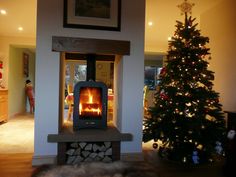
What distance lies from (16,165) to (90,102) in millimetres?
1262

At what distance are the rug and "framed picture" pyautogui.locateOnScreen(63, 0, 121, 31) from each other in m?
1.78

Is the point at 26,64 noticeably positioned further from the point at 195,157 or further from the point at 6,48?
the point at 195,157

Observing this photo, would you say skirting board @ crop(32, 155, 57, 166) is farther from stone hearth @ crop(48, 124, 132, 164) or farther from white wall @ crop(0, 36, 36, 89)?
white wall @ crop(0, 36, 36, 89)

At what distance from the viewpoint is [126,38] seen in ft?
10.7

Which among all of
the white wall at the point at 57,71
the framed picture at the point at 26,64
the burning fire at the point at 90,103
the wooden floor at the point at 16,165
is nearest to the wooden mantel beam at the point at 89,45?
the white wall at the point at 57,71

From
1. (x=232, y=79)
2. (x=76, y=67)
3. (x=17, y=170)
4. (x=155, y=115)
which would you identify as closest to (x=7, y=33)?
(x=76, y=67)

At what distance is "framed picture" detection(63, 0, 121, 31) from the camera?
3092 millimetres

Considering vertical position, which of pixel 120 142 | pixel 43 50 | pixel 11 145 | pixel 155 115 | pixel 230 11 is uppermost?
pixel 230 11

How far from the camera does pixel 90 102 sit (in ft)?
11.4

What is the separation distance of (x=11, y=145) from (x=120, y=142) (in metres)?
2.00

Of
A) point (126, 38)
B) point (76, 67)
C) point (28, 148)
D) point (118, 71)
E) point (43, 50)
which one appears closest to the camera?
point (43, 50)

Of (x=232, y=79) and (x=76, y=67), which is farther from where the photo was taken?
(x=76, y=67)

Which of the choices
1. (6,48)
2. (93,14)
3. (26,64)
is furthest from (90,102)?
(26,64)

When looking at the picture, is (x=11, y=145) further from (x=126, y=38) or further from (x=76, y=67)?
(x=76, y=67)
